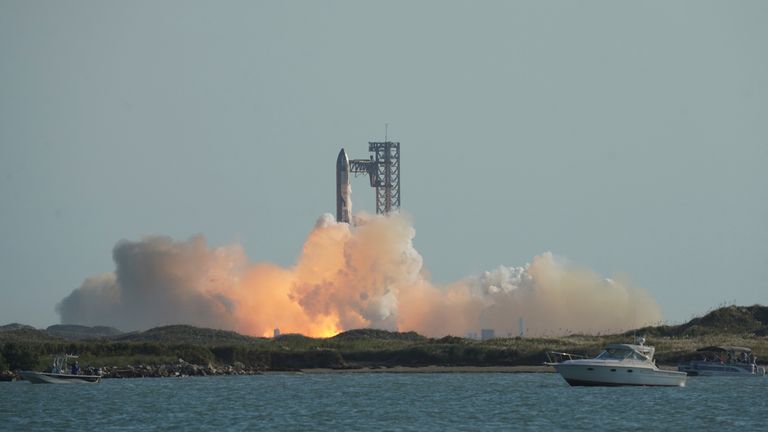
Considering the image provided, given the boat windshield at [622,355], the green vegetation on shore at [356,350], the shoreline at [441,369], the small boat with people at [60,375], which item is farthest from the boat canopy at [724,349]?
the small boat with people at [60,375]

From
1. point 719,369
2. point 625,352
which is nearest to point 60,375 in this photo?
point 625,352

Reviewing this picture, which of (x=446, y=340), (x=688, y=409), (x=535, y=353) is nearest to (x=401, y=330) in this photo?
(x=446, y=340)

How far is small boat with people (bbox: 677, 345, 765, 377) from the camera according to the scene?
122500 mm

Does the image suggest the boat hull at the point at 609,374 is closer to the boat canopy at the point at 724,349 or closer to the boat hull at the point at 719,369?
the boat hull at the point at 719,369

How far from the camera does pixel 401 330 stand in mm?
170750

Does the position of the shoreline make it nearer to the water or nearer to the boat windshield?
the water

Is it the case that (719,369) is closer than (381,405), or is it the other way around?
(381,405)

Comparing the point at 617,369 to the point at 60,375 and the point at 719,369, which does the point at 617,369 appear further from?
the point at 60,375

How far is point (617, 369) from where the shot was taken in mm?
108000

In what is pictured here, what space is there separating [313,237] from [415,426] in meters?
83.4

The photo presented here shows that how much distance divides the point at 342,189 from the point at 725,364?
61263 mm

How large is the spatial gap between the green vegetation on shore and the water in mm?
5881

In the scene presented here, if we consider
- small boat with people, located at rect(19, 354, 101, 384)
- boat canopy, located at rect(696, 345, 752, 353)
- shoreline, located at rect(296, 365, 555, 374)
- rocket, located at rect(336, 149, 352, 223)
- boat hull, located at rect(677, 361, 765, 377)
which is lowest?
small boat with people, located at rect(19, 354, 101, 384)

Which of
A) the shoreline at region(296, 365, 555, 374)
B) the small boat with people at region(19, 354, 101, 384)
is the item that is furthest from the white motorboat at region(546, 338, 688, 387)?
the small boat with people at region(19, 354, 101, 384)
